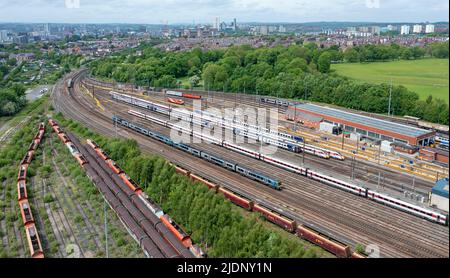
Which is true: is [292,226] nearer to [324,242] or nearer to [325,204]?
[324,242]

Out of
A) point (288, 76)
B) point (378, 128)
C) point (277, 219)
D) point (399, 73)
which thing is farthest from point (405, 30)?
point (277, 219)

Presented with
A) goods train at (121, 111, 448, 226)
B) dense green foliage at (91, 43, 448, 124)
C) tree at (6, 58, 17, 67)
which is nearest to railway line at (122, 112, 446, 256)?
goods train at (121, 111, 448, 226)

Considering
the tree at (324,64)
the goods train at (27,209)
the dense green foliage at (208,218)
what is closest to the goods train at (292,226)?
the dense green foliage at (208,218)

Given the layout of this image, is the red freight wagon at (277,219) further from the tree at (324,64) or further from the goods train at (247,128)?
the tree at (324,64)

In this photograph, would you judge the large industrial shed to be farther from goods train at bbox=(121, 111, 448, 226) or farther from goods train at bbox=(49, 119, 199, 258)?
goods train at bbox=(49, 119, 199, 258)
